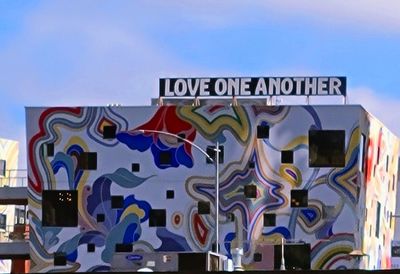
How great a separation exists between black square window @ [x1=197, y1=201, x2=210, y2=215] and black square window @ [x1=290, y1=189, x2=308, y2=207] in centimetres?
649

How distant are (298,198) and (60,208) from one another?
731 inches

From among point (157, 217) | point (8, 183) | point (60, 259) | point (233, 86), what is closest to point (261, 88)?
point (233, 86)

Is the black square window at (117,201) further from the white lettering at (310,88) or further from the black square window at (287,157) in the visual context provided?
the white lettering at (310,88)

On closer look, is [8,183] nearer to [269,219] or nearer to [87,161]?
[87,161]

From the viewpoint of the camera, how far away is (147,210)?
93938 mm

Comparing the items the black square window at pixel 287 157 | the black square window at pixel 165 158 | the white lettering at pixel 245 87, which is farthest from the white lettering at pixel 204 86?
the black square window at pixel 287 157

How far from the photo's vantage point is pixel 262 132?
93438 mm

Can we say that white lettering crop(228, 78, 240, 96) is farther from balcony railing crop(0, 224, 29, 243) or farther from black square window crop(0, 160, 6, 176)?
black square window crop(0, 160, 6, 176)

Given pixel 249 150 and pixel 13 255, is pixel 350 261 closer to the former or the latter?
pixel 249 150

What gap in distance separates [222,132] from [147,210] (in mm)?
8435

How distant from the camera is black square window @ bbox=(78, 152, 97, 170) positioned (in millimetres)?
94188

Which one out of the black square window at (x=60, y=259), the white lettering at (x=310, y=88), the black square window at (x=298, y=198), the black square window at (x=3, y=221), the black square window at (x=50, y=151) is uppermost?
the white lettering at (x=310, y=88)

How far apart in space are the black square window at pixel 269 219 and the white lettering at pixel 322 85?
10555mm

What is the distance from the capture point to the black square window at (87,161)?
9419 centimetres
